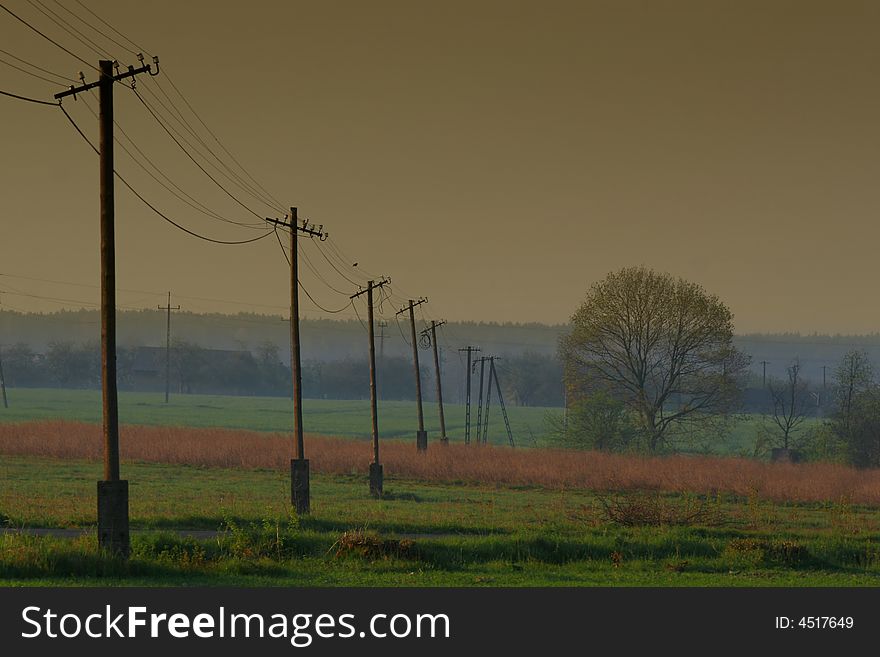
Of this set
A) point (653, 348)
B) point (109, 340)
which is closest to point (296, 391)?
point (109, 340)

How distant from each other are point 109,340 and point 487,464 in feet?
124

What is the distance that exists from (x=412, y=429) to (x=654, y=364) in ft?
158

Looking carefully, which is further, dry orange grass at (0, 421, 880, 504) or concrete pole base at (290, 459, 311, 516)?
dry orange grass at (0, 421, 880, 504)

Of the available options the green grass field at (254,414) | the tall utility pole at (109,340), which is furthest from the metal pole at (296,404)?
the green grass field at (254,414)

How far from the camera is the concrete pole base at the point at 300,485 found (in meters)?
38.6

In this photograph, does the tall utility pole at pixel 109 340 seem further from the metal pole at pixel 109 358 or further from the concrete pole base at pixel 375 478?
the concrete pole base at pixel 375 478

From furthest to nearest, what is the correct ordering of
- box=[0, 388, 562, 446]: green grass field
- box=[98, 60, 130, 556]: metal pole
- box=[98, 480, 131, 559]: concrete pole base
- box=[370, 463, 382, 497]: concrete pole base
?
box=[0, 388, 562, 446]: green grass field, box=[370, 463, 382, 497]: concrete pole base, box=[98, 60, 130, 556]: metal pole, box=[98, 480, 131, 559]: concrete pole base

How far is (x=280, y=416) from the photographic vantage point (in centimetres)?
14512

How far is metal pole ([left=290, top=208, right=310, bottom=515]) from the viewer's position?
38.8 m

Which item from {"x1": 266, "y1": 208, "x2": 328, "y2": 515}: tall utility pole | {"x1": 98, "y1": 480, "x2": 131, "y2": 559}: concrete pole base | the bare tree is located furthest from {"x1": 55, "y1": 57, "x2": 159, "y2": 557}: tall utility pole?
the bare tree

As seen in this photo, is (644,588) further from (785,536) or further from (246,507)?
(246,507)

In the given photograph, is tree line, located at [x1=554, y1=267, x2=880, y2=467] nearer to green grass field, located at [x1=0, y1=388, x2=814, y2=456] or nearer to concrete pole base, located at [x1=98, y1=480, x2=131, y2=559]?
green grass field, located at [x1=0, y1=388, x2=814, y2=456]

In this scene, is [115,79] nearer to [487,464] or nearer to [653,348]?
[487,464]

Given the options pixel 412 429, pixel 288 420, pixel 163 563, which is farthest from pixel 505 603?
A: pixel 288 420
